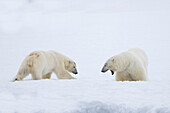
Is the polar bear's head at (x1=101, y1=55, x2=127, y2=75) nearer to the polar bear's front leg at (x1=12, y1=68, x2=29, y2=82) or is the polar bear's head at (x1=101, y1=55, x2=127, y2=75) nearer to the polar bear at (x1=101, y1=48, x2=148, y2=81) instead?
the polar bear at (x1=101, y1=48, x2=148, y2=81)

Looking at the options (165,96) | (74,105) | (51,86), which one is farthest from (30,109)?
(165,96)

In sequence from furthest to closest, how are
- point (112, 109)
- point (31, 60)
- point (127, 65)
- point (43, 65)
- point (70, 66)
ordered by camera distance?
point (70, 66), point (127, 65), point (43, 65), point (31, 60), point (112, 109)

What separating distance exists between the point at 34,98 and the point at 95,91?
0.88 meters

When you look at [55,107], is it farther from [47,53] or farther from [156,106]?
[47,53]

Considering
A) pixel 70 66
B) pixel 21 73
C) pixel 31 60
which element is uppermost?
pixel 31 60

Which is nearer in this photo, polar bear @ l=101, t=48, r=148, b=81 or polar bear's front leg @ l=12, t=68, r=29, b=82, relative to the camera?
polar bear's front leg @ l=12, t=68, r=29, b=82

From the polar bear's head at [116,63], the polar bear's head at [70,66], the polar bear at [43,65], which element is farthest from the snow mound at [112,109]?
the polar bear's head at [70,66]

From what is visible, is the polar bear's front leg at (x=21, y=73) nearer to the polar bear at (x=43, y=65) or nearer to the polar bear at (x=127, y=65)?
the polar bear at (x=43, y=65)

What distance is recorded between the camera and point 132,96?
393 centimetres

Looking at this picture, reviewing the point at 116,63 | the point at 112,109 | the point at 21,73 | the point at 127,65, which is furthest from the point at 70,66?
the point at 112,109

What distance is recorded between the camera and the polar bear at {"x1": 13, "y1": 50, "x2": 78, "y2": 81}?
6012mm

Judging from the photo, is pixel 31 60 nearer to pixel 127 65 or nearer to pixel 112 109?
pixel 127 65

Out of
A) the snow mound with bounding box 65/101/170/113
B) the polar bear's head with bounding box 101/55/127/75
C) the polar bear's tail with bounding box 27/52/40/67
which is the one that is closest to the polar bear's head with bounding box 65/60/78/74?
the polar bear's head with bounding box 101/55/127/75

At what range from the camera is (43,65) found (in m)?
6.22
